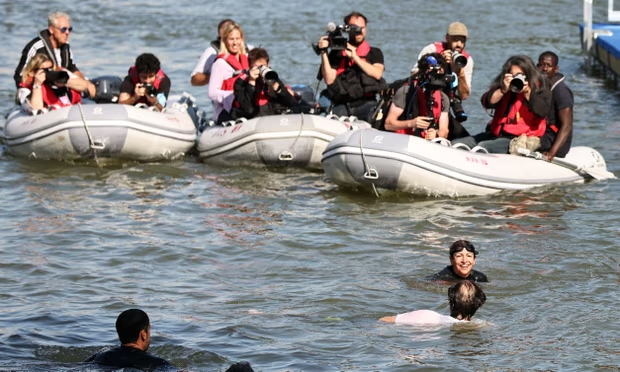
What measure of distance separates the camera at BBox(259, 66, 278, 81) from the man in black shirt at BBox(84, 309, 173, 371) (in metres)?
5.93

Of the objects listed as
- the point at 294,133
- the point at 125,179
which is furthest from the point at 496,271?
the point at 125,179

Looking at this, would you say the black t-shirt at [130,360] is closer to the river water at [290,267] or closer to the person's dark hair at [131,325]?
the person's dark hair at [131,325]

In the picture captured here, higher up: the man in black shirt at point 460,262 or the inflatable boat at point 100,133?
the inflatable boat at point 100,133

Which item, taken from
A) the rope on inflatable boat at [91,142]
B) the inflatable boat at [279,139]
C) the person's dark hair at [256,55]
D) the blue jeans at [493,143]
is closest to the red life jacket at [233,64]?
the person's dark hair at [256,55]

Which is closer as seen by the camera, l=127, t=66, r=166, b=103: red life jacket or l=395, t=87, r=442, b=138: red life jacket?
l=395, t=87, r=442, b=138: red life jacket

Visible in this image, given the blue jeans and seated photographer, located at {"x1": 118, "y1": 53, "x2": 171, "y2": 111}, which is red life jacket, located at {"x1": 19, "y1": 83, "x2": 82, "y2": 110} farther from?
the blue jeans

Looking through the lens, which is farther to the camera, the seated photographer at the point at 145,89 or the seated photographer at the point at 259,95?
the seated photographer at the point at 145,89

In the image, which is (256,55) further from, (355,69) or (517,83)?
(517,83)

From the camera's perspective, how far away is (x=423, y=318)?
308 inches

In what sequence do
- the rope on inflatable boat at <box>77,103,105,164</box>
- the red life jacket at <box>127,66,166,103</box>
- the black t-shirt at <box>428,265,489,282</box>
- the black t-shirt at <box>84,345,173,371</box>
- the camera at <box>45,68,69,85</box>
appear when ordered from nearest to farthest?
the black t-shirt at <box>84,345,173,371</box>, the black t-shirt at <box>428,265,489,282</box>, the rope on inflatable boat at <box>77,103,105,164</box>, the camera at <box>45,68,69,85</box>, the red life jacket at <box>127,66,166,103</box>

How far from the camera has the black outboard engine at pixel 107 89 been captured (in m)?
13.9

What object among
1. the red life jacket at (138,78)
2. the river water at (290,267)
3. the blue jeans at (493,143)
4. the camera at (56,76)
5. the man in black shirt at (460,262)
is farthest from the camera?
the red life jacket at (138,78)

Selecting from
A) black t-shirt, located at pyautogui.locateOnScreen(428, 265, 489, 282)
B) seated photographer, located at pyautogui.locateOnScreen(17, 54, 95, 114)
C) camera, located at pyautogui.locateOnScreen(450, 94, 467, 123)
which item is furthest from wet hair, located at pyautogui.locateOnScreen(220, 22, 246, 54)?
black t-shirt, located at pyautogui.locateOnScreen(428, 265, 489, 282)

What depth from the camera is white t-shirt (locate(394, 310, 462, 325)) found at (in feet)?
25.5
